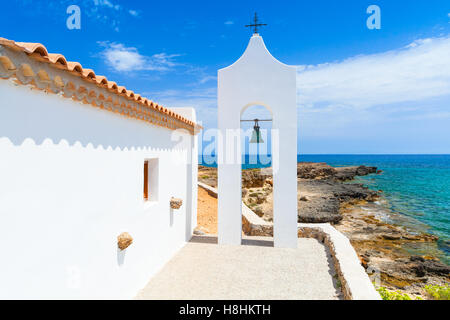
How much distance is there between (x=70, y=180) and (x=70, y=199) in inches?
8.5

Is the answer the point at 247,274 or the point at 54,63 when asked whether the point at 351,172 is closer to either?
the point at 247,274

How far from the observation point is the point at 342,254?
5.66m

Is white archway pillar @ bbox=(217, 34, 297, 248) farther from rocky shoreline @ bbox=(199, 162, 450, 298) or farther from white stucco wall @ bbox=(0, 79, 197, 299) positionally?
rocky shoreline @ bbox=(199, 162, 450, 298)

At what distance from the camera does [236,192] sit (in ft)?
23.1

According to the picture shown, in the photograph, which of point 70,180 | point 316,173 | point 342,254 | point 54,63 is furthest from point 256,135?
point 316,173

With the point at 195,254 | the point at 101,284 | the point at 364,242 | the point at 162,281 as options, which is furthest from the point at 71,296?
the point at 364,242

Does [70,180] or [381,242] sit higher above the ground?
[70,180]

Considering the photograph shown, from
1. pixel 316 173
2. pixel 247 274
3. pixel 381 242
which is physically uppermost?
pixel 316 173

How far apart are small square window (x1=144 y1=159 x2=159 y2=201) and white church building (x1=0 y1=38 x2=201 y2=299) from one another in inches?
11.8

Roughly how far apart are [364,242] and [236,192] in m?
10.6

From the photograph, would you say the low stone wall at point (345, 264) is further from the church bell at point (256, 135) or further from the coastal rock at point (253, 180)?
the coastal rock at point (253, 180)

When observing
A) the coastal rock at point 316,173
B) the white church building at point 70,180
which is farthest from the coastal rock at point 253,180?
the coastal rock at point 316,173

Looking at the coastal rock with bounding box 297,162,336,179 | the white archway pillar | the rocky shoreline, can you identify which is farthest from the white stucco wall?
the coastal rock with bounding box 297,162,336,179

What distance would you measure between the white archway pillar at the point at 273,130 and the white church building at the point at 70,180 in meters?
2.09
